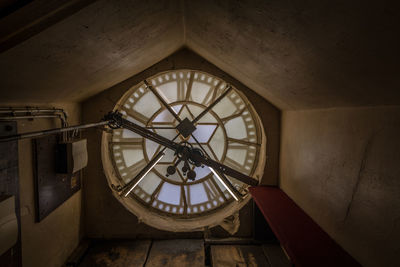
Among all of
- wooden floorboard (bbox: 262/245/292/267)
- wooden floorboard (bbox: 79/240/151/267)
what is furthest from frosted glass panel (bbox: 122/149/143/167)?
wooden floorboard (bbox: 262/245/292/267)

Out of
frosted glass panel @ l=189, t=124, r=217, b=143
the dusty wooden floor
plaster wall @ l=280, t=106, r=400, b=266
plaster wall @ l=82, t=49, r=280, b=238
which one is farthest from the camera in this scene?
frosted glass panel @ l=189, t=124, r=217, b=143

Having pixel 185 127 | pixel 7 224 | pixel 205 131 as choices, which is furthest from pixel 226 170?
pixel 7 224

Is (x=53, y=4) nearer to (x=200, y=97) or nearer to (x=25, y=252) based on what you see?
(x=25, y=252)

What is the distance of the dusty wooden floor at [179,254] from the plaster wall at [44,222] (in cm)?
47

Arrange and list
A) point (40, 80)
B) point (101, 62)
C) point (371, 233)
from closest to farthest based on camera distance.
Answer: point (371, 233) → point (40, 80) → point (101, 62)

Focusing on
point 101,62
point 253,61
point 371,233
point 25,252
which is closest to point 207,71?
point 253,61

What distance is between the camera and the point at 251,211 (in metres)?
3.85

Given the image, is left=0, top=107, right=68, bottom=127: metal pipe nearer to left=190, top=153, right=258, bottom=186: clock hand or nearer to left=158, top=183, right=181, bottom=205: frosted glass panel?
left=190, top=153, right=258, bottom=186: clock hand

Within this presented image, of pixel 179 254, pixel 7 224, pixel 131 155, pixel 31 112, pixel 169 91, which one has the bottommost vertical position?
pixel 179 254

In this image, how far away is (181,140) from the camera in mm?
4172

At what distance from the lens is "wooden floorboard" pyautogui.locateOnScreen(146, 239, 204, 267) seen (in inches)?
135

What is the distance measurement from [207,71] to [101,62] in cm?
175

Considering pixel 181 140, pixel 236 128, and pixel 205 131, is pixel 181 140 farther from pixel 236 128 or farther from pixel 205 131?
pixel 236 128

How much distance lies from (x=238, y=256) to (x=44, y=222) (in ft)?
8.65
